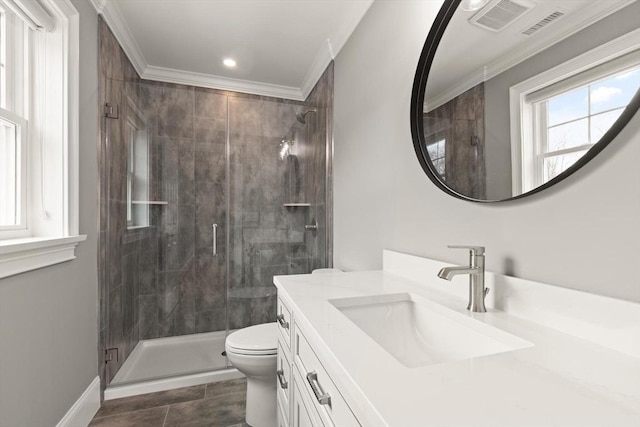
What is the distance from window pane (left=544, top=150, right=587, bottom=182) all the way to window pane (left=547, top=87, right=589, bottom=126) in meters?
0.09

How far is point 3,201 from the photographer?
1326 millimetres

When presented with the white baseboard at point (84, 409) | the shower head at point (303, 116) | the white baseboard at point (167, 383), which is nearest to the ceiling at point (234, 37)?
the shower head at point (303, 116)

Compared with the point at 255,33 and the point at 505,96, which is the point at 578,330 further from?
the point at 255,33

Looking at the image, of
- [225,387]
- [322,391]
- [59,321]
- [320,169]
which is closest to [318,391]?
[322,391]

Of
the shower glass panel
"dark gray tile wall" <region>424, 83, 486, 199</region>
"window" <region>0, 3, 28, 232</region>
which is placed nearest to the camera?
"dark gray tile wall" <region>424, 83, 486, 199</region>

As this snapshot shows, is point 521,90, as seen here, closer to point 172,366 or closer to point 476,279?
point 476,279

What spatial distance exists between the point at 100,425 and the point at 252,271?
A: 4.38 ft

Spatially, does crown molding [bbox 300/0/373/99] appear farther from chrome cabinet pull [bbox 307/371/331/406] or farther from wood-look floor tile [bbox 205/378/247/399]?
wood-look floor tile [bbox 205/378/247/399]

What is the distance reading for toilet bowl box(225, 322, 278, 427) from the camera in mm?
1597

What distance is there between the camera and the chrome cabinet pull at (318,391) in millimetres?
655

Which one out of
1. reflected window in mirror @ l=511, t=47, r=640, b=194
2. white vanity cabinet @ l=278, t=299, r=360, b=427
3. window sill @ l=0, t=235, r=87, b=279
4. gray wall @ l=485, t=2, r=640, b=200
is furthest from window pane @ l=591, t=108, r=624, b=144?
window sill @ l=0, t=235, r=87, b=279

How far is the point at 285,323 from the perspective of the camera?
1.14 meters

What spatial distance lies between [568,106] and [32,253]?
1.81 meters

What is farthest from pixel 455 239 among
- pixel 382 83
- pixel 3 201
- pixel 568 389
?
pixel 3 201
